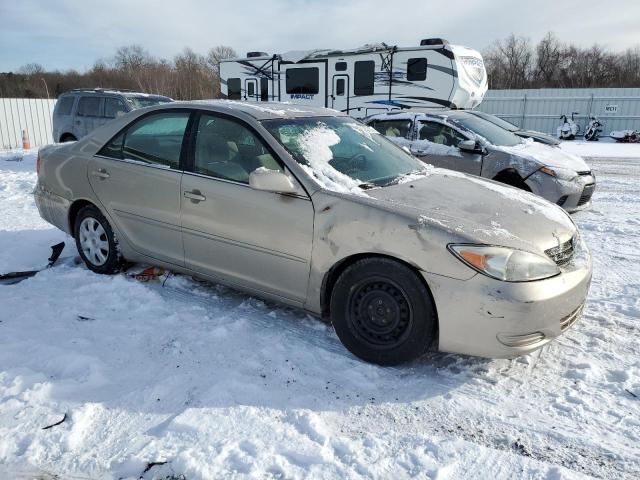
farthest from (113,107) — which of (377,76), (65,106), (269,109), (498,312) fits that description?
(498,312)

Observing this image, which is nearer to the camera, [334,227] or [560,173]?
[334,227]

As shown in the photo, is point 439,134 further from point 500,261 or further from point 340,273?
point 500,261

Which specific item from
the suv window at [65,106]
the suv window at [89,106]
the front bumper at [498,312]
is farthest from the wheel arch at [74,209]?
the suv window at [65,106]

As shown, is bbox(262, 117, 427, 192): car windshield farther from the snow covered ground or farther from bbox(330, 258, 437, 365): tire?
the snow covered ground

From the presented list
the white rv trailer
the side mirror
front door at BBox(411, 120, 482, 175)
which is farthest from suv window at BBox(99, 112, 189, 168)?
the white rv trailer

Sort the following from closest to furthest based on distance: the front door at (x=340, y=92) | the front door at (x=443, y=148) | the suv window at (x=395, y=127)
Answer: the front door at (x=443, y=148)
the suv window at (x=395, y=127)
the front door at (x=340, y=92)

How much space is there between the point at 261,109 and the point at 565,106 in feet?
80.5

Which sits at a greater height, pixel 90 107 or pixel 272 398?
pixel 90 107

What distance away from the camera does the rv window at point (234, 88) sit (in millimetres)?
16847

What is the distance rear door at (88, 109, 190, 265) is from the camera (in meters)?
4.00

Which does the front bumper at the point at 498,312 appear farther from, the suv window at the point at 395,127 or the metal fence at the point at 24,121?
the metal fence at the point at 24,121

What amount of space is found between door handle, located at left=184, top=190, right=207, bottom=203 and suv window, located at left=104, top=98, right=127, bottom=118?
890 cm

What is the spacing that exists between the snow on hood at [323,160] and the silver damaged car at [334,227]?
1cm

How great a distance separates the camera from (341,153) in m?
3.78
